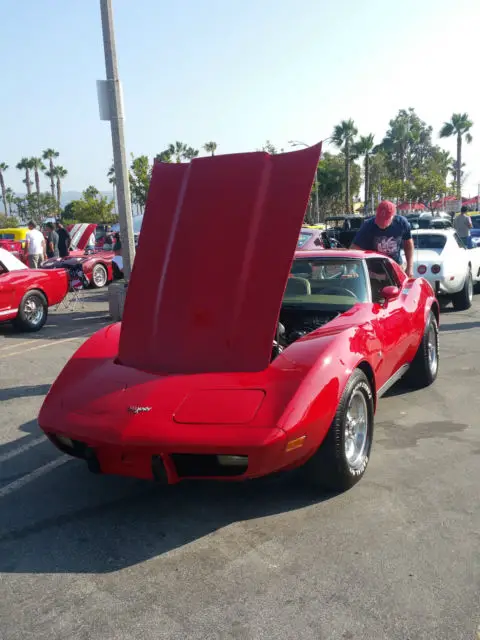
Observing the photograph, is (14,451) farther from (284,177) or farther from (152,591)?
(284,177)

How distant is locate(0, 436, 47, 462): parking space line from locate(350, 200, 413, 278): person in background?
13.3 ft

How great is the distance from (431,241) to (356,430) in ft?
26.8

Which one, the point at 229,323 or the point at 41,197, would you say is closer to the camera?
the point at 229,323

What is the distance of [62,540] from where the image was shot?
10.4 ft

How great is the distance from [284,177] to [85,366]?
1.79 metres

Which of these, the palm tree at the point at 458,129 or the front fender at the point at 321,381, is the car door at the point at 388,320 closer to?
the front fender at the point at 321,381

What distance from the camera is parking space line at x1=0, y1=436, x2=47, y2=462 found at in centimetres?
440

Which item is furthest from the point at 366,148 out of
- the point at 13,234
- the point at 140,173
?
the point at 13,234

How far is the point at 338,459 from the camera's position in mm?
3436

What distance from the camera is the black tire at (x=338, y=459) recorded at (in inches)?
134

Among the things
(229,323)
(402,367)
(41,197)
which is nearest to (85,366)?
(229,323)

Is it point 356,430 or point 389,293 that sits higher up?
point 389,293

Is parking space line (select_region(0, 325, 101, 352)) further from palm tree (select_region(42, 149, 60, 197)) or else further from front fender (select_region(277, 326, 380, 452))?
palm tree (select_region(42, 149, 60, 197))

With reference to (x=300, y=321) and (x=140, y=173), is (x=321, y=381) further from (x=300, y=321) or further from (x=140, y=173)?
(x=140, y=173)
